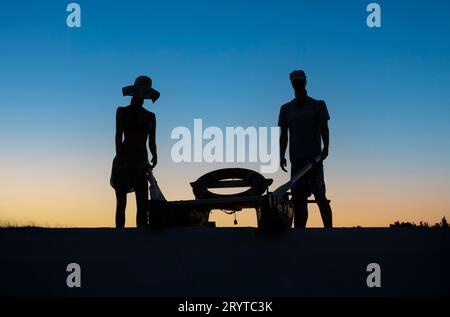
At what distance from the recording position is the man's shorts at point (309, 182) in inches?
337

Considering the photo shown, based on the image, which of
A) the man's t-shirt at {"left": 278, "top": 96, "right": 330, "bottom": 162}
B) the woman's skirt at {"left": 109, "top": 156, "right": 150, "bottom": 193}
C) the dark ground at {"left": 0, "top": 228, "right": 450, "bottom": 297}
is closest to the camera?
the dark ground at {"left": 0, "top": 228, "right": 450, "bottom": 297}

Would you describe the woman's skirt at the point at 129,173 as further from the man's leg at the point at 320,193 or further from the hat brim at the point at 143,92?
the man's leg at the point at 320,193

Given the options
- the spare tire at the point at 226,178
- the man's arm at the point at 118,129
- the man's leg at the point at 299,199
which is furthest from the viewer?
the spare tire at the point at 226,178

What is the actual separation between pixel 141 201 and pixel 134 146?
0.64 meters

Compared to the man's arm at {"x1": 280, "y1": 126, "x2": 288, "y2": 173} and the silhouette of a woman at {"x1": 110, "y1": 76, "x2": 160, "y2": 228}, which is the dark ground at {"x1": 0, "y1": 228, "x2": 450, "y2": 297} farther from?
the man's arm at {"x1": 280, "y1": 126, "x2": 288, "y2": 173}

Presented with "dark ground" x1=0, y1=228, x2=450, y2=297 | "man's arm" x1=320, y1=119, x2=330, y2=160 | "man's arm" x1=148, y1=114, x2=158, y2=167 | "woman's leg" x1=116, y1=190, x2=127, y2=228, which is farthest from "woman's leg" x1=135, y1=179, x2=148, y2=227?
"man's arm" x1=320, y1=119, x2=330, y2=160

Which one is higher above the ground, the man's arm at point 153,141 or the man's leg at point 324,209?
the man's arm at point 153,141

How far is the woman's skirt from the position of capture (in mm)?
8430

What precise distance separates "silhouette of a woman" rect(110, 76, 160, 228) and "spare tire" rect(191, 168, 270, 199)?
99cm

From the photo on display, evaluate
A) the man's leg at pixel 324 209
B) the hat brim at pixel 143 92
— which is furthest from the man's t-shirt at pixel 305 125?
the hat brim at pixel 143 92

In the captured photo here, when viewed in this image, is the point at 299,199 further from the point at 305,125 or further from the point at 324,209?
the point at 305,125

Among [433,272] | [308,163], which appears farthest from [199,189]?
[433,272]

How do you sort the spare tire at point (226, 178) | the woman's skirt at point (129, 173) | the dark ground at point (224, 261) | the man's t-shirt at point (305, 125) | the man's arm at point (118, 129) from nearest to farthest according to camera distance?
1. the dark ground at point (224, 261)
2. the man's arm at point (118, 129)
3. the woman's skirt at point (129, 173)
4. the man's t-shirt at point (305, 125)
5. the spare tire at point (226, 178)
